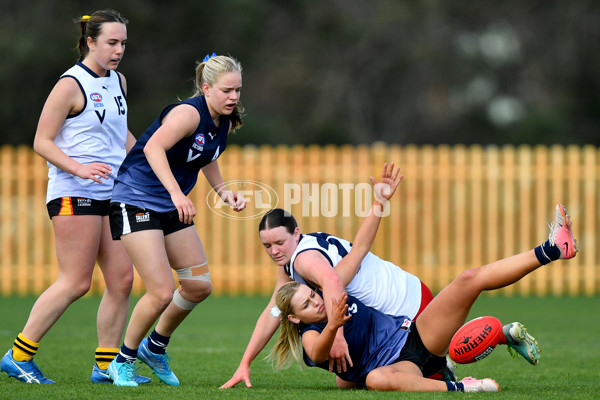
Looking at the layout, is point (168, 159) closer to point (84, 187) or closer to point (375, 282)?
point (84, 187)

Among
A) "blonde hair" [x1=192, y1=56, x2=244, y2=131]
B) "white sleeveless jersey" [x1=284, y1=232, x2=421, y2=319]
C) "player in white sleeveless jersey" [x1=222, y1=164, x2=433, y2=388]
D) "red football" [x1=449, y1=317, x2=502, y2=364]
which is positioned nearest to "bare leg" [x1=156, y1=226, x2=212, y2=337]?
"player in white sleeveless jersey" [x1=222, y1=164, x2=433, y2=388]

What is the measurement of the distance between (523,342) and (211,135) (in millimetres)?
2191

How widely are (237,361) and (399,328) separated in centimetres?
186

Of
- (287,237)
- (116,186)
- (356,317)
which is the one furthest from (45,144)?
(356,317)

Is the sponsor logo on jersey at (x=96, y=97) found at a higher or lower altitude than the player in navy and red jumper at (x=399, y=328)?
higher

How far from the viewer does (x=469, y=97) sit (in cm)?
2928

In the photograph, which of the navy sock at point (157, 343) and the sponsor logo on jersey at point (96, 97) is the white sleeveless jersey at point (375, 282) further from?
the sponsor logo on jersey at point (96, 97)

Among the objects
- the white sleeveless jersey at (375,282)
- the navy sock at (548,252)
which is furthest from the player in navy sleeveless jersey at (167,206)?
the navy sock at (548,252)

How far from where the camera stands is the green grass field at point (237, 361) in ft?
16.4

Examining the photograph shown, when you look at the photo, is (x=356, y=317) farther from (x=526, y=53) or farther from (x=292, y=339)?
(x=526, y=53)

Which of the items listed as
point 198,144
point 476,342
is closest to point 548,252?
point 476,342

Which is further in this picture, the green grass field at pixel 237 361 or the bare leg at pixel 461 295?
the green grass field at pixel 237 361

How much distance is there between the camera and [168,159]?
5.48 m

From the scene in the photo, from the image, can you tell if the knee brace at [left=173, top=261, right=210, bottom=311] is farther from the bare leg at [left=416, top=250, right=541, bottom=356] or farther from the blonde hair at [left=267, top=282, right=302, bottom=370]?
the bare leg at [left=416, top=250, right=541, bottom=356]
